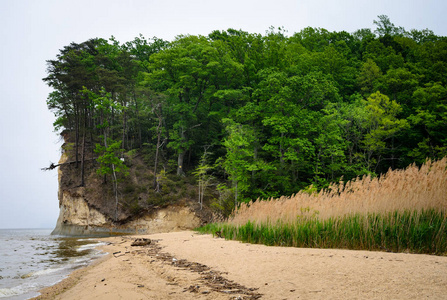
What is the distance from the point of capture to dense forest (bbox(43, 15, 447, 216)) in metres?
25.1

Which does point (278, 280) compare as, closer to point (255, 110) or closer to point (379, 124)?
point (255, 110)

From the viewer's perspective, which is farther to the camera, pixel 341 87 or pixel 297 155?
pixel 341 87

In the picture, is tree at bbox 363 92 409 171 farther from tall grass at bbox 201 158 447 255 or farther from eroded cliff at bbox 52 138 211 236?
tall grass at bbox 201 158 447 255

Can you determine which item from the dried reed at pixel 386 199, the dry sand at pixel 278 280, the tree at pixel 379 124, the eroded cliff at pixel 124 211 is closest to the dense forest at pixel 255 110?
the tree at pixel 379 124

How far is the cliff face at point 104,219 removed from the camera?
1012 inches

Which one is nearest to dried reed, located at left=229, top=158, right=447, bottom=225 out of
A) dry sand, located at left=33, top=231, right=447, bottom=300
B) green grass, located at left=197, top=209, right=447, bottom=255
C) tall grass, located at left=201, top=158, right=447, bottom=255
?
tall grass, located at left=201, top=158, right=447, bottom=255

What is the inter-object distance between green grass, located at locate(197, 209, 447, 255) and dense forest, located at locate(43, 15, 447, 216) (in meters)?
12.5

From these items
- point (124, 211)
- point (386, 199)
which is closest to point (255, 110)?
point (124, 211)

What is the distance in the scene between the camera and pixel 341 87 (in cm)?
3484

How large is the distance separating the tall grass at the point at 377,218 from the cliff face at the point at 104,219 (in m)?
18.3

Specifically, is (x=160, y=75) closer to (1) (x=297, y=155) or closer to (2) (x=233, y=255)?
(1) (x=297, y=155)

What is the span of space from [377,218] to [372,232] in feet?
1.09

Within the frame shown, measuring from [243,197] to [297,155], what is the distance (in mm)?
6913

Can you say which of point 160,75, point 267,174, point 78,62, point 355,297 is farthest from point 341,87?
point 355,297
